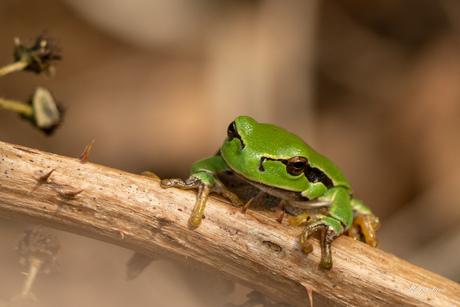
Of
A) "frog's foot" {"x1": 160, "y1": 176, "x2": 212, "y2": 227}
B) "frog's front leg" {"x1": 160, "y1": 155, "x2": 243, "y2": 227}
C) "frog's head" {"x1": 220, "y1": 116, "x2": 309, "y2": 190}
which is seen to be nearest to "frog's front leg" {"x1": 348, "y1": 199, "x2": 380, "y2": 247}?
"frog's head" {"x1": 220, "y1": 116, "x2": 309, "y2": 190}

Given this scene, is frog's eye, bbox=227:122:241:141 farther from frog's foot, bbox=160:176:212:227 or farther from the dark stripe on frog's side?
the dark stripe on frog's side

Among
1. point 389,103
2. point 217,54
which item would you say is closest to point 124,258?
point 217,54

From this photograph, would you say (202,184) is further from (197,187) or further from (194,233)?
(194,233)

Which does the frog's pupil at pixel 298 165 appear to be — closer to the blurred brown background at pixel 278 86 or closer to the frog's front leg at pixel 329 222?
the frog's front leg at pixel 329 222

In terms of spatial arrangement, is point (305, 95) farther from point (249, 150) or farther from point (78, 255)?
point (78, 255)

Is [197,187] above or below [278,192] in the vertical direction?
below

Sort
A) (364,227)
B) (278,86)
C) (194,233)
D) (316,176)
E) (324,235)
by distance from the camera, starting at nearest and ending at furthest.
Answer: (194,233), (324,235), (316,176), (364,227), (278,86)

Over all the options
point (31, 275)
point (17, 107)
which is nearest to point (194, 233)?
point (31, 275)
